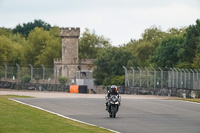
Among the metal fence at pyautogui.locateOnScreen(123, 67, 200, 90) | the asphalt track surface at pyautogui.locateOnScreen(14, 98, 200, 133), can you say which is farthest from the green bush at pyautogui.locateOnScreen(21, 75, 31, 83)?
the asphalt track surface at pyautogui.locateOnScreen(14, 98, 200, 133)

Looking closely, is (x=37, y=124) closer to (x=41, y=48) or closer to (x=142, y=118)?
(x=142, y=118)

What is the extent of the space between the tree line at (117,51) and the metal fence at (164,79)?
1757cm

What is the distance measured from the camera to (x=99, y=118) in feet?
84.7

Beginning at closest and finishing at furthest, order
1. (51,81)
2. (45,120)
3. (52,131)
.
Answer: (52,131)
(45,120)
(51,81)

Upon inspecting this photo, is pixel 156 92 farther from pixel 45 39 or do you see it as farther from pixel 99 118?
pixel 45 39

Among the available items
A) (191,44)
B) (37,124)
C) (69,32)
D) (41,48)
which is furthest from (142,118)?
(41,48)

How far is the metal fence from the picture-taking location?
5125 centimetres

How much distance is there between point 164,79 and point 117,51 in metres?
43.0

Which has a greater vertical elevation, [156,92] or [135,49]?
[135,49]

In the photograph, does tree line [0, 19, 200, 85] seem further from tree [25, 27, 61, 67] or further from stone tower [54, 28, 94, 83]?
stone tower [54, 28, 94, 83]

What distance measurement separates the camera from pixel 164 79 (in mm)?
55344

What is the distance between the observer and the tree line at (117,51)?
8931cm

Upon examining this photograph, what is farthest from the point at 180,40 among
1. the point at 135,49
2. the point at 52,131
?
the point at 52,131

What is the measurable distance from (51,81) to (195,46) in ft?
96.2
